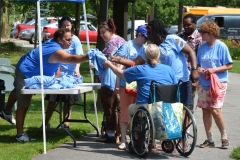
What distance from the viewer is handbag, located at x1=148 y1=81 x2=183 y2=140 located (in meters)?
7.52

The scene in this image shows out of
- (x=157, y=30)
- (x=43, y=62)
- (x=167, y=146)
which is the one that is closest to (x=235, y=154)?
(x=167, y=146)

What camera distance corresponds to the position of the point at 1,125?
1025 centimetres

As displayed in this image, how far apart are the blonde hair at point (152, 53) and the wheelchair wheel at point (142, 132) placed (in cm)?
59

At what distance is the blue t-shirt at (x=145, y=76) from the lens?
7.69 m

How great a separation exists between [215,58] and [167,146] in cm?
138

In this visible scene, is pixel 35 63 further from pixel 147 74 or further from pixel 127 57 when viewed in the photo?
pixel 147 74

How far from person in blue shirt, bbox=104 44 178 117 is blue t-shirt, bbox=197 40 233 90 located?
3.08ft

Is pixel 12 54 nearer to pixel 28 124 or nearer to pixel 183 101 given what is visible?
pixel 28 124

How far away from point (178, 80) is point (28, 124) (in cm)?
322

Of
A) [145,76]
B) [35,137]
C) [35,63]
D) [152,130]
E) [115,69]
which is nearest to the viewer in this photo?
[152,130]

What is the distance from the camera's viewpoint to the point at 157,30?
26.3ft

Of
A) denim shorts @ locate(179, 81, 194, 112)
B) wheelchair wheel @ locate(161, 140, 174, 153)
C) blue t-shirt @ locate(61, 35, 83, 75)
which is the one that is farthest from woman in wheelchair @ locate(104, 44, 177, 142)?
blue t-shirt @ locate(61, 35, 83, 75)

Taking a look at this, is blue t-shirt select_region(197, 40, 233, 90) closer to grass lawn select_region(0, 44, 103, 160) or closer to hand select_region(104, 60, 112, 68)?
hand select_region(104, 60, 112, 68)

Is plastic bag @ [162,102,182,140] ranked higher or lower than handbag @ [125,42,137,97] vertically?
lower
